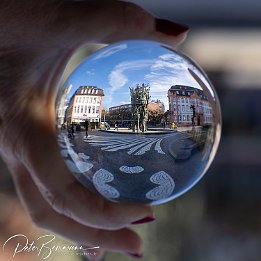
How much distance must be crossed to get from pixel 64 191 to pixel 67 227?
8 cm

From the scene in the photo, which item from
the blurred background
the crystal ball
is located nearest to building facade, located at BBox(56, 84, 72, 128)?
the crystal ball

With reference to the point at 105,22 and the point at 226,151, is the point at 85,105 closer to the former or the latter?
the point at 105,22

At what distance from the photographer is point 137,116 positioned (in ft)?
1.20

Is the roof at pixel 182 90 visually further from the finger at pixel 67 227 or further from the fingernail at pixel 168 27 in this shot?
the finger at pixel 67 227

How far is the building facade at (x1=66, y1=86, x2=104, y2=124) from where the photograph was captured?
0.37m

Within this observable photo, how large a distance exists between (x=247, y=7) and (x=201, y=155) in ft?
5.37

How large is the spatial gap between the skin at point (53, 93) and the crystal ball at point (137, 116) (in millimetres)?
39

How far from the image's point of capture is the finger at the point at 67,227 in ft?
1.68

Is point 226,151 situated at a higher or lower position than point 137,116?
lower

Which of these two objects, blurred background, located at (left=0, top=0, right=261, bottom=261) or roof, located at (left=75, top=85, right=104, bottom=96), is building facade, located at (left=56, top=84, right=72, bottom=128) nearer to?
roof, located at (left=75, top=85, right=104, bottom=96)

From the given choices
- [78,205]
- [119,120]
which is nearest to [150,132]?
[119,120]

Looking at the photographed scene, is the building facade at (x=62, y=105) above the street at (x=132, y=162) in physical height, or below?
above

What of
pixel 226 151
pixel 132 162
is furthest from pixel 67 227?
pixel 226 151

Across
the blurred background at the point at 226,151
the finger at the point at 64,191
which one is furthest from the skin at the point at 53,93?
the blurred background at the point at 226,151
